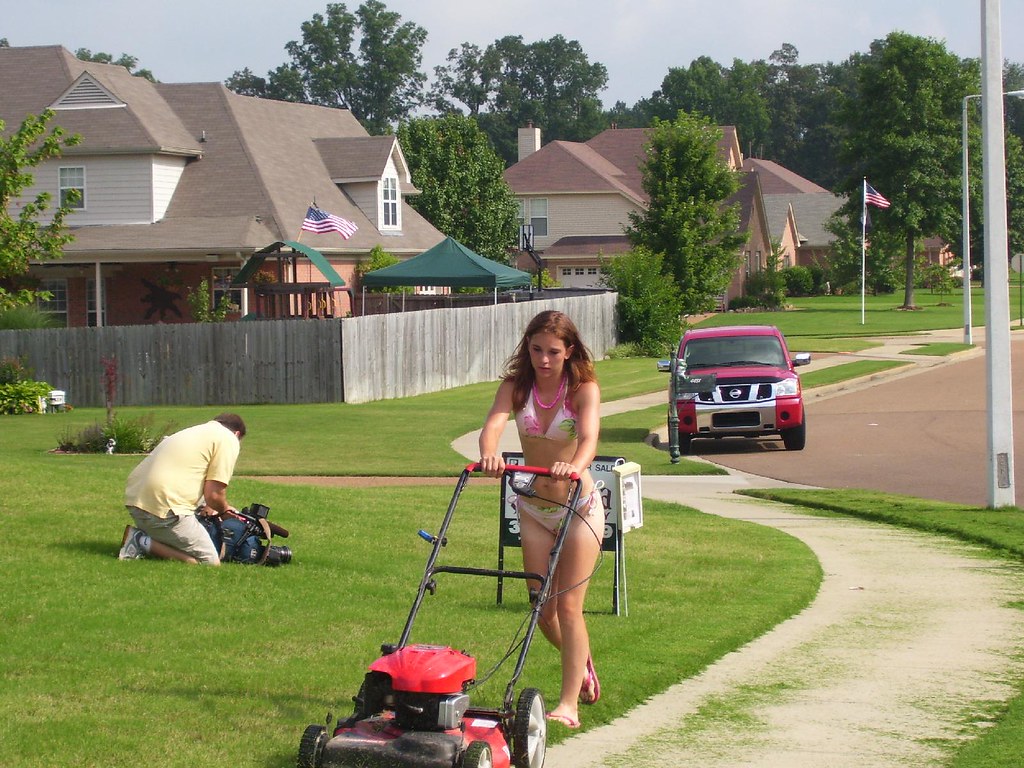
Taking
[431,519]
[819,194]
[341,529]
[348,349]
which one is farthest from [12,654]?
[819,194]

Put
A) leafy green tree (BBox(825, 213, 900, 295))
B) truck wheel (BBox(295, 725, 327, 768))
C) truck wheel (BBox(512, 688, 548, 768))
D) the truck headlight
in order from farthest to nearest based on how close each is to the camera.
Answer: leafy green tree (BBox(825, 213, 900, 295)) → the truck headlight → truck wheel (BBox(512, 688, 548, 768)) → truck wheel (BBox(295, 725, 327, 768))

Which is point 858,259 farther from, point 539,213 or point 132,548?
point 132,548

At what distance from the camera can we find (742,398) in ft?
72.0

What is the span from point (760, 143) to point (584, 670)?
493ft

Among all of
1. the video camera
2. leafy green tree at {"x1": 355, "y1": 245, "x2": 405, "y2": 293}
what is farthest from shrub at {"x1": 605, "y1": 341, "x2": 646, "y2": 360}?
the video camera

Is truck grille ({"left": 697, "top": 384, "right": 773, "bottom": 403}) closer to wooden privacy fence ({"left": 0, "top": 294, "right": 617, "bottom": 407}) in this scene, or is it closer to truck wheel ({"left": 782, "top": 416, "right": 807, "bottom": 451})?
truck wheel ({"left": 782, "top": 416, "right": 807, "bottom": 451})

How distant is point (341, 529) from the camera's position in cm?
1248

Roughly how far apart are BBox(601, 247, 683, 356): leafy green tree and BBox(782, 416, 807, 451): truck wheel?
2512cm

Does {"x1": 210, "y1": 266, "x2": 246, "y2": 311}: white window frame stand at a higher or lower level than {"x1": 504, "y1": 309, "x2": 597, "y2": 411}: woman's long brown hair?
higher

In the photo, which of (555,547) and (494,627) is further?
(494,627)

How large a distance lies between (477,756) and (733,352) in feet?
59.5

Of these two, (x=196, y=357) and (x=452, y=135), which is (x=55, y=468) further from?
(x=452, y=135)

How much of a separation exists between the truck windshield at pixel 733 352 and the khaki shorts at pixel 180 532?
44.1 ft

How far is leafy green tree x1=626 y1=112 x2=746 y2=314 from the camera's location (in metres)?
55.4
